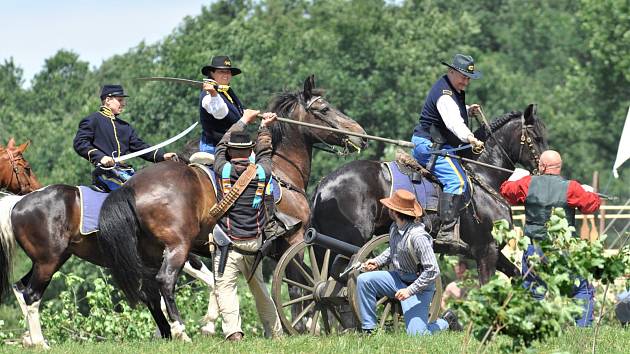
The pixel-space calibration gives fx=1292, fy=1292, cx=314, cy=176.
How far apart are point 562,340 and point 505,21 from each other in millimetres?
56611

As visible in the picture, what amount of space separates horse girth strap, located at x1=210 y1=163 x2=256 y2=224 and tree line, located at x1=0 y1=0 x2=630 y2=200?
25.8 metres

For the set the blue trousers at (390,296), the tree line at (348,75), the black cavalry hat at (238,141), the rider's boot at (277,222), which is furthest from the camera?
the tree line at (348,75)

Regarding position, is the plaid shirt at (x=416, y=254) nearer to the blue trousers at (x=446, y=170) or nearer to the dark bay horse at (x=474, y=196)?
the dark bay horse at (x=474, y=196)

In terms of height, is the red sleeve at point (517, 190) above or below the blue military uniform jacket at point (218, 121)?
below

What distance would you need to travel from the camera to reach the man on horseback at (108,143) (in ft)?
40.8

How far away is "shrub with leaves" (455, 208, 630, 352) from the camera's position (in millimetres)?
7352

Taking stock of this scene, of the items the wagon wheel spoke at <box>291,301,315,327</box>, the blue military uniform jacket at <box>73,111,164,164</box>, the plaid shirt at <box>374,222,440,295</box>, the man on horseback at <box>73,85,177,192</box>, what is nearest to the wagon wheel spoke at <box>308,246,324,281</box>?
the wagon wheel spoke at <box>291,301,315,327</box>

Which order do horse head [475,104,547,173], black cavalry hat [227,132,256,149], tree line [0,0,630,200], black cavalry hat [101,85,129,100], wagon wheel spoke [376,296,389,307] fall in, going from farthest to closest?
Result: tree line [0,0,630,200]
horse head [475,104,547,173]
black cavalry hat [101,85,129,100]
wagon wheel spoke [376,296,389,307]
black cavalry hat [227,132,256,149]

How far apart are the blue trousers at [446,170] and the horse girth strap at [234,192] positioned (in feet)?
8.05

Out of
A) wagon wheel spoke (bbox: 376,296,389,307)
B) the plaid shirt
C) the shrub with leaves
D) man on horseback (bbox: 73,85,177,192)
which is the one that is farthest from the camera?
man on horseback (bbox: 73,85,177,192)

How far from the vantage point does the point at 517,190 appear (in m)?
12.1

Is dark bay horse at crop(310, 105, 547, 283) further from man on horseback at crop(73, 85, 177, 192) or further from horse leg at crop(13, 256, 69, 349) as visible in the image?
horse leg at crop(13, 256, 69, 349)

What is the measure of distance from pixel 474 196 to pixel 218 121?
2.73 metres

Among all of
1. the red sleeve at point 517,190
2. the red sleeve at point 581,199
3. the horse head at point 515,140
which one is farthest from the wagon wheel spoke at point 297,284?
the horse head at point 515,140
